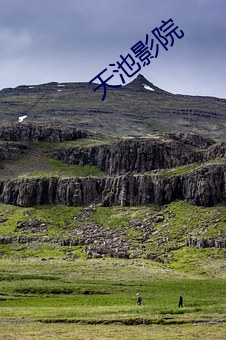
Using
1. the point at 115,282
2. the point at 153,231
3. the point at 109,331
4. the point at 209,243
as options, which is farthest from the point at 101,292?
the point at 153,231

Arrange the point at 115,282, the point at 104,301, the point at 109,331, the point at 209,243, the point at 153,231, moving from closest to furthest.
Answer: the point at 109,331, the point at 104,301, the point at 115,282, the point at 209,243, the point at 153,231

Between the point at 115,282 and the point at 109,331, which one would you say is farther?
the point at 115,282

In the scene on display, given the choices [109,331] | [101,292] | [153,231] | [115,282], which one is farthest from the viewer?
[153,231]

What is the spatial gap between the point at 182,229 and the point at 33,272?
61.5 m

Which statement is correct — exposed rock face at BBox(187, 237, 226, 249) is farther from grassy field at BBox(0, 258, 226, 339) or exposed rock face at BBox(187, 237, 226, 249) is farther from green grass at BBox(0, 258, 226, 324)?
green grass at BBox(0, 258, 226, 324)

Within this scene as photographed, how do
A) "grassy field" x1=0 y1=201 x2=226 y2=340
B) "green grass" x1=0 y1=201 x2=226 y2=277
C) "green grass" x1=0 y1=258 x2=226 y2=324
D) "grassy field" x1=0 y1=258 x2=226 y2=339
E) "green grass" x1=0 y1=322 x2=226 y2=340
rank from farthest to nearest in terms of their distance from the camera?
1. "green grass" x1=0 y1=201 x2=226 y2=277
2. "green grass" x1=0 y1=258 x2=226 y2=324
3. "grassy field" x1=0 y1=201 x2=226 y2=340
4. "grassy field" x1=0 y1=258 x2=226 y2=339
5. "green grass" x1=0 y1=322 x2=226 y2=340

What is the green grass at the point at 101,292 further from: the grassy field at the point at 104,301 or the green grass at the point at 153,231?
the green grass at the point at 153,231

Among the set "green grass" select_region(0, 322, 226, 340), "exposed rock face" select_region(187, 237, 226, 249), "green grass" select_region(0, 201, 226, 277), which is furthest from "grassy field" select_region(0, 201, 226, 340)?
"exposed rock face" select_region(187, 237, 226, 249)

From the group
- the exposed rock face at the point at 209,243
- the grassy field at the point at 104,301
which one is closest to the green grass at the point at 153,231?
the exposed rock face at the point at 209,243

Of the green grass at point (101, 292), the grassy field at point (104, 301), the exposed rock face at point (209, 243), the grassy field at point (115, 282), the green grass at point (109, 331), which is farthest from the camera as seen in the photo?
the exposed rock face at point (209, 243)

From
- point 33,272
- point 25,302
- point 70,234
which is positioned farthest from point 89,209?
point 25,302

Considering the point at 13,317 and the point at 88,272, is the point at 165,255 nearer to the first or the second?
the point at 88,272

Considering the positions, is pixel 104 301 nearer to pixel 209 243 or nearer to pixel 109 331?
pixel 109 331

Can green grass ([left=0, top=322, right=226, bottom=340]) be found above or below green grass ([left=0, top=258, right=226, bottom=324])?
above
